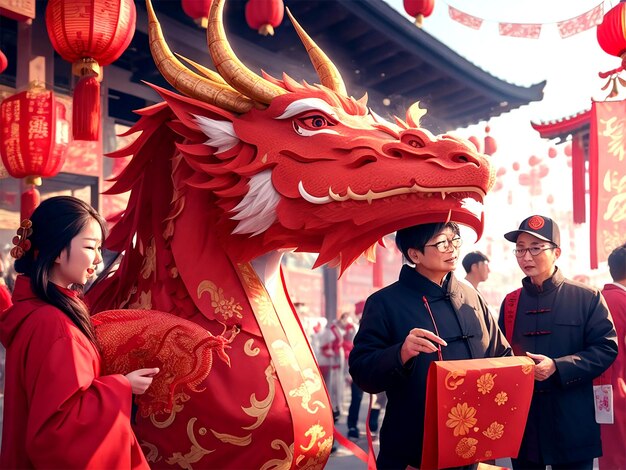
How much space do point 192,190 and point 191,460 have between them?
809 mm

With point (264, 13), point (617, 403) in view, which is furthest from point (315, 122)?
point (264, 13)

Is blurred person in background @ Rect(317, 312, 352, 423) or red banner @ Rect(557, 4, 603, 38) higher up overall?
red banner @ Rect(557, 4, 603, 38)

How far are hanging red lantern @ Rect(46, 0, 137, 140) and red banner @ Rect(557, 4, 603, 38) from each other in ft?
19.3

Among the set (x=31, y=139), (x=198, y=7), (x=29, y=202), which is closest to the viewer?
(x=29, y=202)

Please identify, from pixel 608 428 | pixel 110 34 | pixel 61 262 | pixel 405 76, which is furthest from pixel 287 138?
pixel 405 76

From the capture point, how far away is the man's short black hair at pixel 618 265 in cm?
403

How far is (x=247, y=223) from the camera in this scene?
2.02m

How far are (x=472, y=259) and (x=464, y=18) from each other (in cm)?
490

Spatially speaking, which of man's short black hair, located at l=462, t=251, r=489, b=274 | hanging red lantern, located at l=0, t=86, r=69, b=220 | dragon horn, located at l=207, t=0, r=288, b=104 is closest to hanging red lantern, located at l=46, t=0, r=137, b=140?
hanging red lantern, located at l=0, t=86, r=69, b=220

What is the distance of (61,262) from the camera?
1.66m

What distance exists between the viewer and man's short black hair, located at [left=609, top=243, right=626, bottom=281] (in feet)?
13.2

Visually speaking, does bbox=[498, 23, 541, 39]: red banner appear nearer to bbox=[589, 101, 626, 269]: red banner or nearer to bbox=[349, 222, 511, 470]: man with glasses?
bbox=[589, 101, 626, 269]: red banner

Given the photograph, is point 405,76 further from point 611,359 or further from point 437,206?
point 437,206

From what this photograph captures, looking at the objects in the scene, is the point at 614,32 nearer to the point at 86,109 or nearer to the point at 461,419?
the point at 86,109
